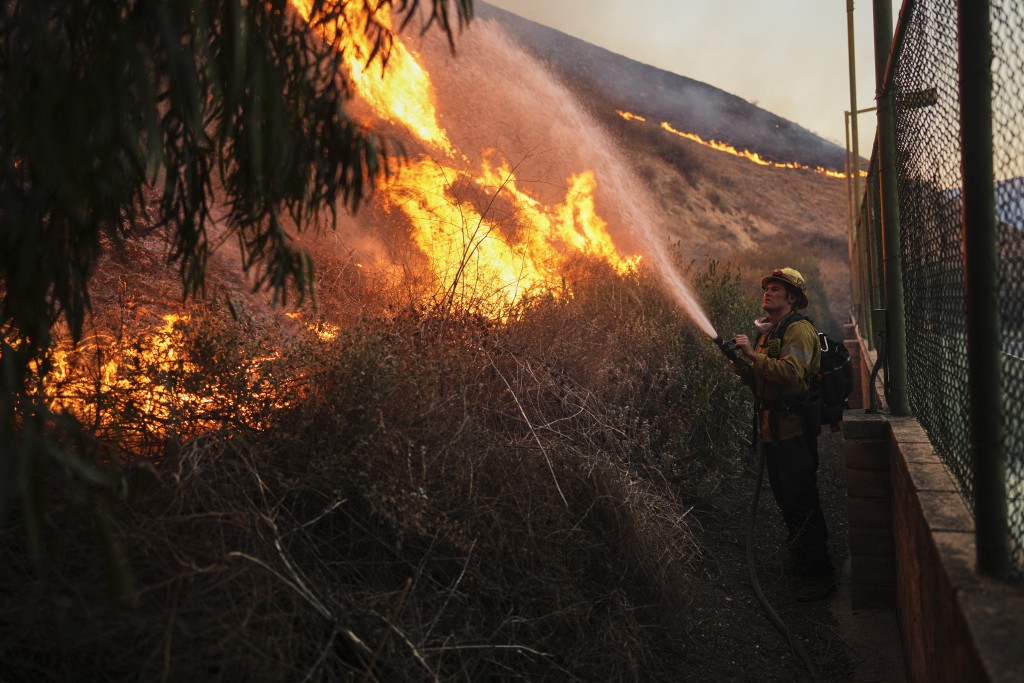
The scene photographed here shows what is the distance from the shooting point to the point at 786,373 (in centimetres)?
518

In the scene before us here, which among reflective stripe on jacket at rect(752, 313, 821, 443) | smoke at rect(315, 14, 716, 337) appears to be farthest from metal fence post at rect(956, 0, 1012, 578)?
smoke at rect(315, 14, 716, 337)

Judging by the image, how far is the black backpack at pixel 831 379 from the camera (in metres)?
5.46

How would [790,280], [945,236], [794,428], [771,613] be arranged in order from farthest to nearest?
[790,280] → [794,428] → [771,613] → [945,236]

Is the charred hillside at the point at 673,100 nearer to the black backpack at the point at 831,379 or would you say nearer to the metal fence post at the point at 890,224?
the metal fence post at the point at 890,224

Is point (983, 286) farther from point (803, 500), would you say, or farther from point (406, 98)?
point (406, 98)

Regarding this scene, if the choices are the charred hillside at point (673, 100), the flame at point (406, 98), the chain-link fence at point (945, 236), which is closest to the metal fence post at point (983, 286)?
the chain-link fence at point (945, 236)

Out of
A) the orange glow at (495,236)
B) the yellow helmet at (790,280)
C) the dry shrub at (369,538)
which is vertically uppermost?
the orange glow at (495,236)

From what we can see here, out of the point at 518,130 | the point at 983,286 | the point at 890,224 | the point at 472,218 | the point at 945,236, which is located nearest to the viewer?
the point at 983,286

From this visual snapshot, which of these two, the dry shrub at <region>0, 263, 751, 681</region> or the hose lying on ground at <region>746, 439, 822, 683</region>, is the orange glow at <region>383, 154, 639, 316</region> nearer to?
the dry shrub at <region>0, 263, 751, 681</region>

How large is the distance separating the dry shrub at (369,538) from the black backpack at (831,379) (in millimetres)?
1191

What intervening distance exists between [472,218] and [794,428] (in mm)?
3990

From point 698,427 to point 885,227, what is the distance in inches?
111

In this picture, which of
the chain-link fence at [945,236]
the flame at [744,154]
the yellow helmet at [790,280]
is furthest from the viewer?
the flame at [744,154]

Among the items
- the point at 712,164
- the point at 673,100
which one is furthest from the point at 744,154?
the point at 673,100
